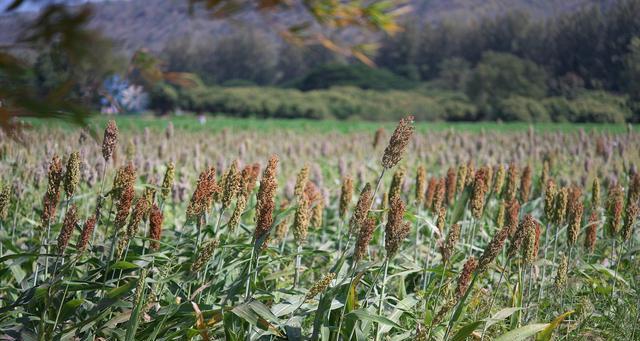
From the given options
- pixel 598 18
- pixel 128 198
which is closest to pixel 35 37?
pixel 128 198

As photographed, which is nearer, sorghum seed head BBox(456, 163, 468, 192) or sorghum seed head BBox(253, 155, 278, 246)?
sorghum seed head BBox(253, 155, 278, 246)

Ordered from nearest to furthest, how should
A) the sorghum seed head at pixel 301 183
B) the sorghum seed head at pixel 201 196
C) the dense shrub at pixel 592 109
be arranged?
the sorghum seed head at pixel 201 196 < the sorghum seed head at pixel 301 183 < the dense shrub at pixel 592 109

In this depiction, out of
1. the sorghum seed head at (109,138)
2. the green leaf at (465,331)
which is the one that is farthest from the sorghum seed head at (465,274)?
the sorghum seed head at (109,138)

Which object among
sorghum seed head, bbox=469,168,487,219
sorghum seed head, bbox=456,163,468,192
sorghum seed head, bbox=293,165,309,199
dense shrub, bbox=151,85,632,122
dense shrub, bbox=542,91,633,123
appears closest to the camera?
sorghum seed head, bbox=293,165,309,199

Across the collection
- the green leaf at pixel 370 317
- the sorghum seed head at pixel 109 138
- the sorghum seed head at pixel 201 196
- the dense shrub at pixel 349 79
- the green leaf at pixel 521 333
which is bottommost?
the green leaf at pixel 521 333

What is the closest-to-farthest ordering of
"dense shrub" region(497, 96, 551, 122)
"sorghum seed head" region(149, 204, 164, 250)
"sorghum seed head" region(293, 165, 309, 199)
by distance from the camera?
"sorghum seed head" region(149, 204, 164, 250)
"sorghum seed head" region(293, 165, 309, 199)
"dense shrub" region(497, 96, 551, 122)

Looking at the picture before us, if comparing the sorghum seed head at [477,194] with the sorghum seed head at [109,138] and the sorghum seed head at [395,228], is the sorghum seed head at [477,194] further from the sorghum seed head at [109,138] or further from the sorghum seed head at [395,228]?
the sorghum seed head at [109,138]

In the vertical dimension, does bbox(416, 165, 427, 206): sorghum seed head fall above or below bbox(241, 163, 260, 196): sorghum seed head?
below

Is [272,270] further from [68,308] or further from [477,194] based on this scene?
[68,308]

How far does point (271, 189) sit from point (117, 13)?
0.94 meters

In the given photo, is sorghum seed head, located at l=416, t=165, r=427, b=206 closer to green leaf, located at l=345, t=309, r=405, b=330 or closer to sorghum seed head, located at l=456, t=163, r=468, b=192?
sorghum seed head, located at l=456, t=163, r=468, b=192

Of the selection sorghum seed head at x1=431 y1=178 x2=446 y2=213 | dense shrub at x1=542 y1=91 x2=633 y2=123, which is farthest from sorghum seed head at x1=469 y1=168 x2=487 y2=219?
dense shrub at x1=542 y1=91 x2=633 y2=123

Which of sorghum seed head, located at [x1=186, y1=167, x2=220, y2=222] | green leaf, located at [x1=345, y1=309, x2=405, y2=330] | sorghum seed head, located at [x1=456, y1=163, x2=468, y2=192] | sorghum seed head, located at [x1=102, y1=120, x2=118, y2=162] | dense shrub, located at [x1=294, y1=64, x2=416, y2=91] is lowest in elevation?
green leaf, located at [x1=345, y1=309, x2=405, y2=330]

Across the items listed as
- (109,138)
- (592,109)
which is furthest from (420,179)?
(592,109)
